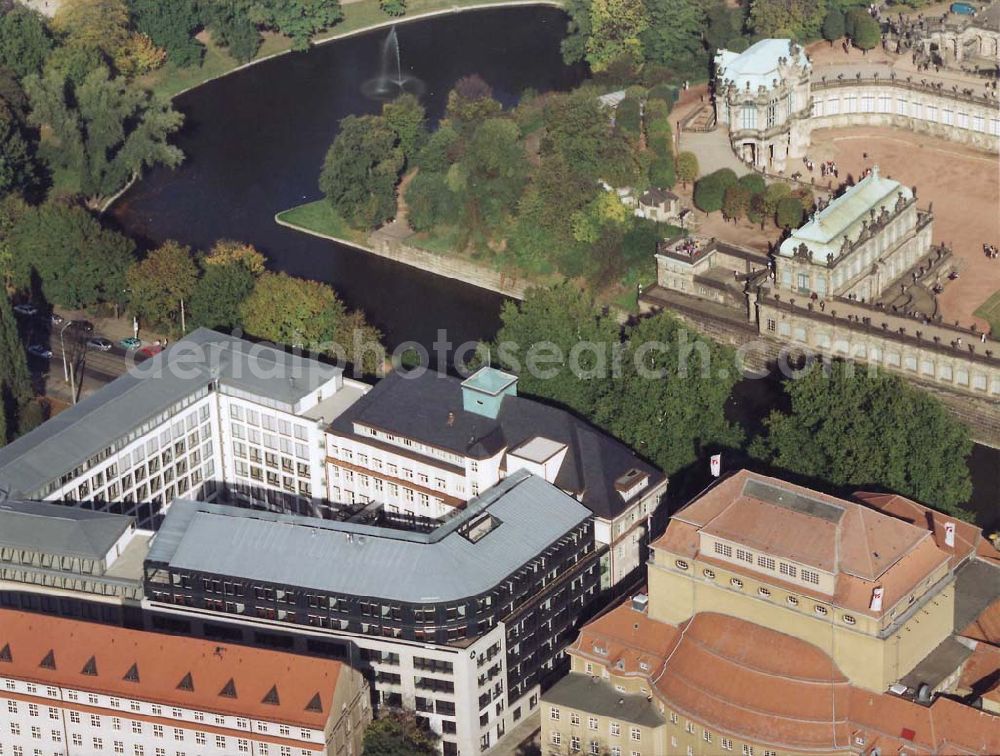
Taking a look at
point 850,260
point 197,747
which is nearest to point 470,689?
point 197,747

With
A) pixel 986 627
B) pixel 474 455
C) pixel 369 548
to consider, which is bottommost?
pixel 986 627

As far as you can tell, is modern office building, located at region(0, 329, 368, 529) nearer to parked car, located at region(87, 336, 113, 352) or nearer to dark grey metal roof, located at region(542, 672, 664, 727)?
parked car, located at region(87, 336, 113, 352)

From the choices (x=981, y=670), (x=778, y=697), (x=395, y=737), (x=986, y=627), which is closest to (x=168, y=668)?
(x=395, y=737)

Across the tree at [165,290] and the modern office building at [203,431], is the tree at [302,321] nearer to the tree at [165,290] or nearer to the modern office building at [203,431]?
the tree at [165,290]

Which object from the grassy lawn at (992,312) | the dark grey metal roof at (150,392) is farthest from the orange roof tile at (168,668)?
the grassy lawn at (992,312)

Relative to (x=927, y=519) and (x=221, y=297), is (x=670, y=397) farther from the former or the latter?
(x=221, y=297)

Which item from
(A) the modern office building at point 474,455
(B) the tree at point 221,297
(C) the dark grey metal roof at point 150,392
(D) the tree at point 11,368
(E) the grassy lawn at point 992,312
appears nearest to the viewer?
(A) the modern office building at point 474,455

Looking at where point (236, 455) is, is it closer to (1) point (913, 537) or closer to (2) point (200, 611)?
(2) point (200, 611)
